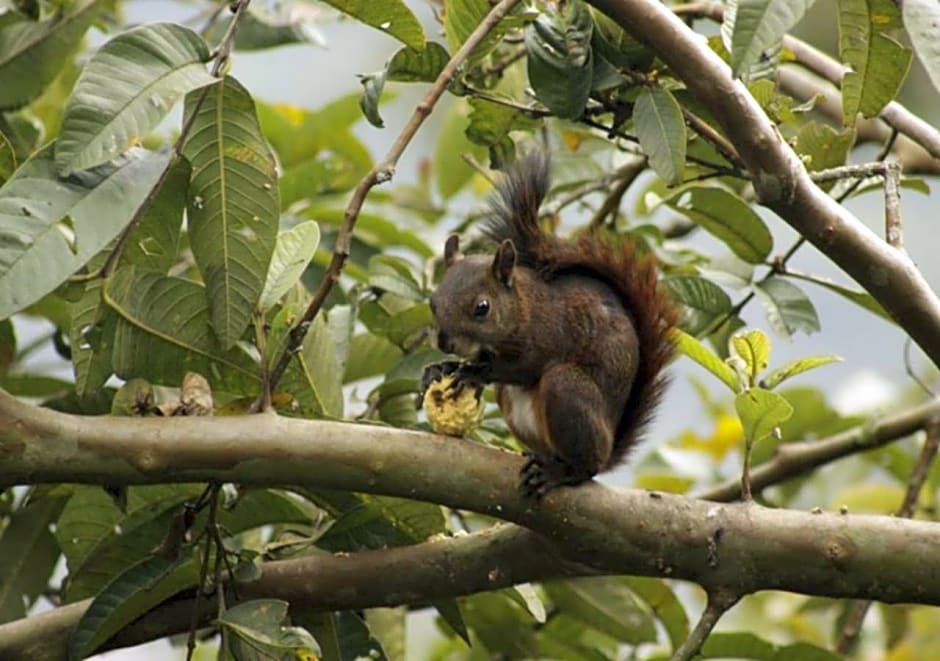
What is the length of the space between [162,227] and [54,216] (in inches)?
9.7

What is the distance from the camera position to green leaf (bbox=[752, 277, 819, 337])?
2.44 m

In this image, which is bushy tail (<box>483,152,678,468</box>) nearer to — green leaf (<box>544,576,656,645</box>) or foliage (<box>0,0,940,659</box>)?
foliage (<box>0,0,940,659</box>)

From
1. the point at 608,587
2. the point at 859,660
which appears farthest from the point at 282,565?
the point at 859,660

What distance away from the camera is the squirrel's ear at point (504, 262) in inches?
96.5

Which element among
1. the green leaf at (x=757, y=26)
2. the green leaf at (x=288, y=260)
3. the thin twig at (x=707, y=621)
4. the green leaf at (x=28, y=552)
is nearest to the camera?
the green leaf at (x=757, y=26)

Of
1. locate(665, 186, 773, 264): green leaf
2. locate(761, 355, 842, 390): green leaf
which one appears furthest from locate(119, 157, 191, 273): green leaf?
locate(665, 186, 773, 264): green leaf

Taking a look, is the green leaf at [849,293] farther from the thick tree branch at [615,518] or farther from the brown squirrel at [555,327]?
the thick tree branch at [615,518]

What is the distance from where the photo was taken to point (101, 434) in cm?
170

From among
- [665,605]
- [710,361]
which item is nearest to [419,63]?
[710,361]

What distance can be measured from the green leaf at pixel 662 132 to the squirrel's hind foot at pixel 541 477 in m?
0.39

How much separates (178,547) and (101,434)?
29 cm

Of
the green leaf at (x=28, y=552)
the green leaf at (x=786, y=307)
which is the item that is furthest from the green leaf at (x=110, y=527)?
the green leaf at (x=786, y=307)

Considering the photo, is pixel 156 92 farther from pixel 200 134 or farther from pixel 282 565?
pixel 282 565

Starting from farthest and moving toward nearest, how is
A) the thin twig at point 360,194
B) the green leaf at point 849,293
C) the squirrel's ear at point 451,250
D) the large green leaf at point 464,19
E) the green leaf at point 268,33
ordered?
the green leaf at point 268,33, the squirrel's ear at point 451,250, the green leaf at point 849,293, the large green leaf at point 464,19, the thin twig at point 360,194
